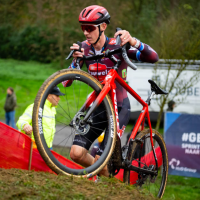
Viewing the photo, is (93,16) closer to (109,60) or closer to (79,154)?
(109,60)

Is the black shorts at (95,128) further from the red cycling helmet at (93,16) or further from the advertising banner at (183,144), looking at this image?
the advertising banner at (183,144)

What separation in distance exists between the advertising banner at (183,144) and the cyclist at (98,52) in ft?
17.1

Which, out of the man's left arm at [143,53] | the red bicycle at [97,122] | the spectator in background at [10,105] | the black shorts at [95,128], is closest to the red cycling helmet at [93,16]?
the red bicycle at [97,122]

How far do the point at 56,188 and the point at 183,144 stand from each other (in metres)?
6.66

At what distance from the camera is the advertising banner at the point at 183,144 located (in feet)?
29.2

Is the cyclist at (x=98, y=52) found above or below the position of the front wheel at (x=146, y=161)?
above

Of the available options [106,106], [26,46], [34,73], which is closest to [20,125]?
[106,106]

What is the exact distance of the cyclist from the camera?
12.4ft

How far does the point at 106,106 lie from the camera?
354cm

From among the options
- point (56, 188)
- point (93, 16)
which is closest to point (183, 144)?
point (93, 16)

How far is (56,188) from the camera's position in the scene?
290 centimetres

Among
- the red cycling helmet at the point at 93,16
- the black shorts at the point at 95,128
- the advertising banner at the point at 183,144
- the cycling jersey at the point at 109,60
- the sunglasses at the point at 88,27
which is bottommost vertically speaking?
the advertising banner at the point at 183,144

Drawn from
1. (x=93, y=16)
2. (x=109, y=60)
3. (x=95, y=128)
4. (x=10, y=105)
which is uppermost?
(x=93, y=16)

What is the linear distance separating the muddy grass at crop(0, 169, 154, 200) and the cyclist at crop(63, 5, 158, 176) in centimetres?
55
